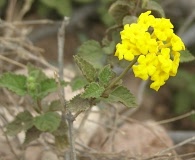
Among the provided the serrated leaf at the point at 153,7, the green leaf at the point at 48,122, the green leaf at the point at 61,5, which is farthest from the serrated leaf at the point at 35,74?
the green leaf at the point at 61,5

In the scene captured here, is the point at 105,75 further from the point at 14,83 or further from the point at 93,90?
the point at 14,83

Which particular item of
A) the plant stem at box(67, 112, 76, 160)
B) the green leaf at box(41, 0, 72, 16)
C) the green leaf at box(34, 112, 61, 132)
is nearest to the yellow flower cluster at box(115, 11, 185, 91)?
the plant stem at box(67, 112, 76, 160)

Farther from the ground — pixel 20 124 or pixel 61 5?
pixel 61 5

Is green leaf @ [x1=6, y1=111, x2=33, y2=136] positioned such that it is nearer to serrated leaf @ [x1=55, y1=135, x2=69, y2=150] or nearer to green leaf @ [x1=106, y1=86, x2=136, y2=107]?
serrated leaf @ [x1=55, y1=135, x2=69, y2=150]

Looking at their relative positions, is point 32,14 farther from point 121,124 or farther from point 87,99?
point 87,99

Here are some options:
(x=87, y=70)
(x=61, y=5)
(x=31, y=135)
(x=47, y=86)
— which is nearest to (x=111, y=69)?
(x=87, y=70)
